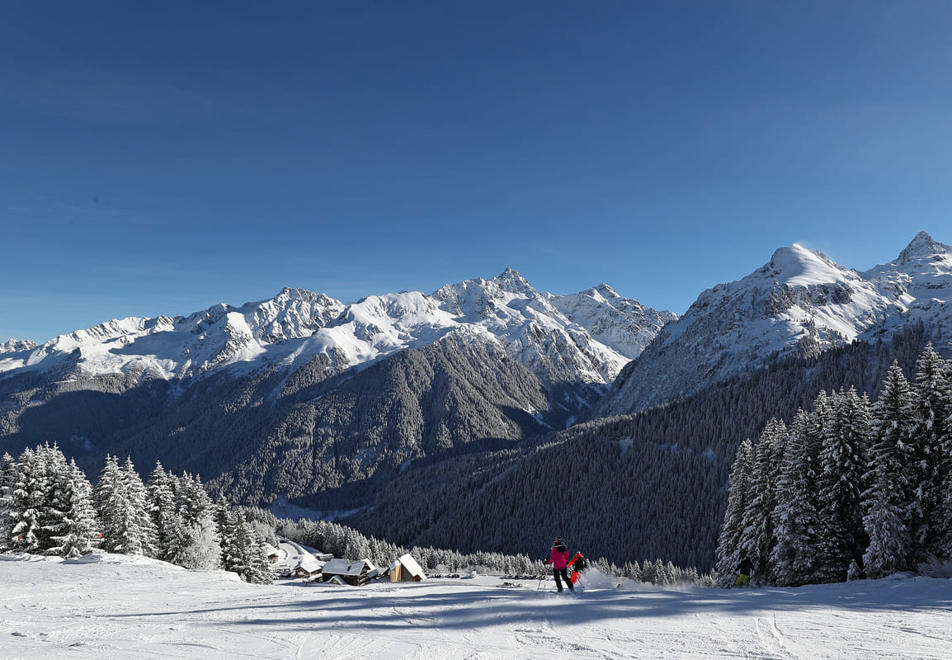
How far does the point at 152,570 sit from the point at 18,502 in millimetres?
22020

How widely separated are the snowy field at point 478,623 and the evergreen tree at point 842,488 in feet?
41.9

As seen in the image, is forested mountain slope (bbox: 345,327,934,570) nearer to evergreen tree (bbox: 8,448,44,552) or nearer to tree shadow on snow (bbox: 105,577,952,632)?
tree shadow on snow (bbox: 105,577,952,632)

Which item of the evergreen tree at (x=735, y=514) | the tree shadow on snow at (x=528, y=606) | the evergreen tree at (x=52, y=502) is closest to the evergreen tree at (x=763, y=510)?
the evergreen tree at (x=735, y=514)

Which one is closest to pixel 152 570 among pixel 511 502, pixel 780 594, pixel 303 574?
pixel 780 594

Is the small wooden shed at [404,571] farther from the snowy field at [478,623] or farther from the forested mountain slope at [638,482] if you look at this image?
the forested mountain slope at [638,482]

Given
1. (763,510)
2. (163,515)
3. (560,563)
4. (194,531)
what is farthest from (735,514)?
(163,515)

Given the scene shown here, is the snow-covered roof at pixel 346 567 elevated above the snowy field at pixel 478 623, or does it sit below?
below

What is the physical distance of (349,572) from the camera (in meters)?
73.3

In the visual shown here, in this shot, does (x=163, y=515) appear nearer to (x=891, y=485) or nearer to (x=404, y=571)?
(x=404, y=571)

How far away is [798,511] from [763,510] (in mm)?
4570

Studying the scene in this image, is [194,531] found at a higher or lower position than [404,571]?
higher

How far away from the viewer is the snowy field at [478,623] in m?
11.3

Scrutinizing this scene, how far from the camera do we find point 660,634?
12461mm

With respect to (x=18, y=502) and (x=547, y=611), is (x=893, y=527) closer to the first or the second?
(x=547, y=611)
